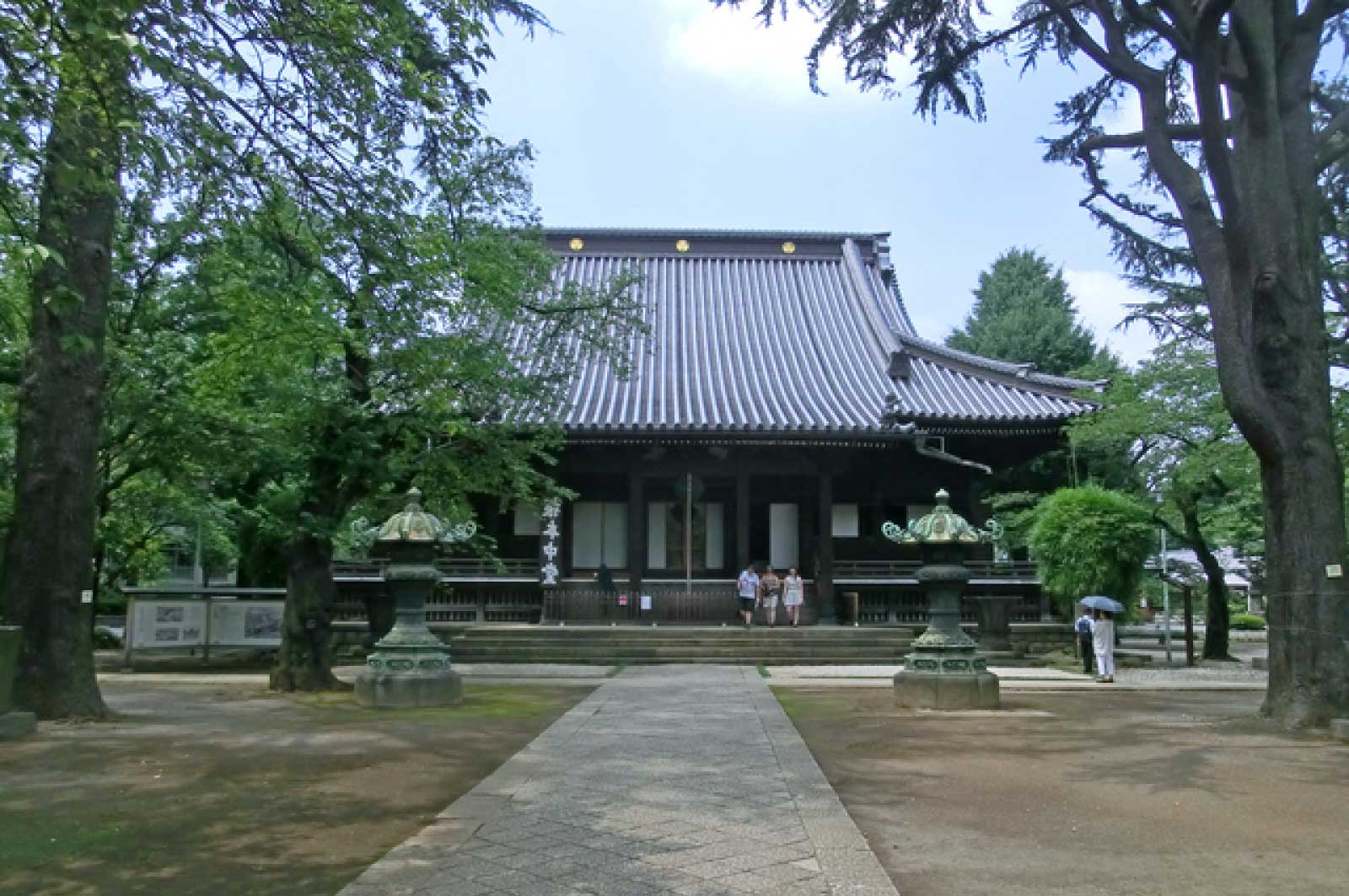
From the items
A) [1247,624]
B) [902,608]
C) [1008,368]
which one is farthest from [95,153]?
[1247,624]

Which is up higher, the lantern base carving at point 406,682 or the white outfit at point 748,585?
the white outfit at point 748,585

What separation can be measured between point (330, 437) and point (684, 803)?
8140mm

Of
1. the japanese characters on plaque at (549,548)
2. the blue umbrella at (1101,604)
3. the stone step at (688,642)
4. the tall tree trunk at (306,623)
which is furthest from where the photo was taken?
the japanese characters on plaque at (549,548)

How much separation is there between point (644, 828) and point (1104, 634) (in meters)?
12.3

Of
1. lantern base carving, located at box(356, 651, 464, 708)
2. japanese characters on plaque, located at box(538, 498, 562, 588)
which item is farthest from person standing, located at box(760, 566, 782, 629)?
lantern base carving, located at box(356, 651, 464, 708)

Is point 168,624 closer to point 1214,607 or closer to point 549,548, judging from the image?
point 549,548

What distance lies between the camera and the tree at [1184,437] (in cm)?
1728

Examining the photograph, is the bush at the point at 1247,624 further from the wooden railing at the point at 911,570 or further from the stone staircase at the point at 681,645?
the stone staircase at the point at 681,645

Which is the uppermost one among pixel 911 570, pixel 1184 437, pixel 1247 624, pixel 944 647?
pixel 1184 437

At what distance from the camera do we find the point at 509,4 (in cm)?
1050

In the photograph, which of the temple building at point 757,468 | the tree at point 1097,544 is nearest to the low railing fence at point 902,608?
the temple building at point 757,468

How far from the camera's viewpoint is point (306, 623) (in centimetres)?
1272

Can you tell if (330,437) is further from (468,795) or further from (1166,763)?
(1166,763)

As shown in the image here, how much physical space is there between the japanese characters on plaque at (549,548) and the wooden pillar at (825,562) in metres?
5.46
